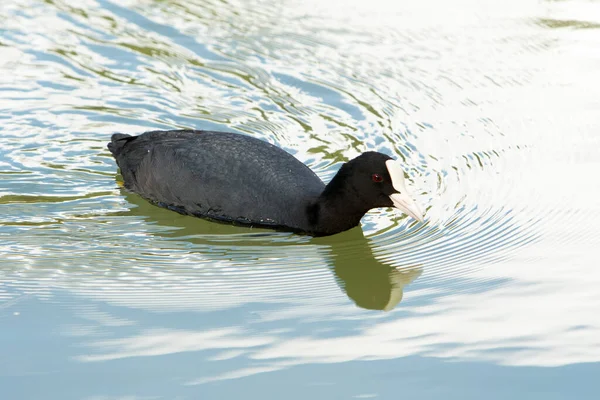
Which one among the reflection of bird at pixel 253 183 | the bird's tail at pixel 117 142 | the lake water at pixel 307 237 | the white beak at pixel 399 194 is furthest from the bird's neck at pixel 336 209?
the bird's tail at pixel 117 142

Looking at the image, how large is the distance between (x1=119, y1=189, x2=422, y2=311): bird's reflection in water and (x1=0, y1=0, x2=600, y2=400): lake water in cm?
2

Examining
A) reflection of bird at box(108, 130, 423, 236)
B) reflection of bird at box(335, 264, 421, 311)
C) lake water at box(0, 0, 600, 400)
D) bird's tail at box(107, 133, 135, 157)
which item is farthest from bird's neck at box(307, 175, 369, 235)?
bird's tail at box(107, 133, 135, 157)

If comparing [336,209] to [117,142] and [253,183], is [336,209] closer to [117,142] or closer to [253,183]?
[253,183]

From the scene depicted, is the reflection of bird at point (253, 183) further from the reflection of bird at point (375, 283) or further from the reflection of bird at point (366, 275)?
the reflection of bird at point (375, 283)

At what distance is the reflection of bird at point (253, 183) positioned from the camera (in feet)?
19.3

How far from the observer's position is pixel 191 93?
8.45 metres

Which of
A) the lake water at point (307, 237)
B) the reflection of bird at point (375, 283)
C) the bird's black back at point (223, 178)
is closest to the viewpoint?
the lake water at point (307, 237)

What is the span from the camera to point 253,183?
20.2 ft

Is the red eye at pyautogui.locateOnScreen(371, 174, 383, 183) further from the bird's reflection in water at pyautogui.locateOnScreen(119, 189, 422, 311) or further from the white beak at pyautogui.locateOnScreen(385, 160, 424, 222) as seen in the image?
the bird's reflection in water at pyautogui.locateOnScreen(119, 189, 422, 311)

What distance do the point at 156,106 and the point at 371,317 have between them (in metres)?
3.93

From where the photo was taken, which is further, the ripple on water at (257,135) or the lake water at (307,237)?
the ripple on water at (257,135)

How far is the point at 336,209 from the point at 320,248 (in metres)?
0.25

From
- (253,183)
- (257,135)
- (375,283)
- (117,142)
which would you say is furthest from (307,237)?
(257,135)

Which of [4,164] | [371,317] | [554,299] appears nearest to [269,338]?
[371,317]
